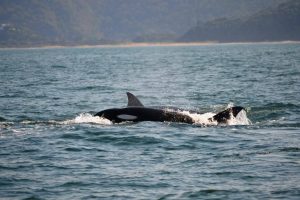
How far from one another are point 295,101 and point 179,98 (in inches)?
235

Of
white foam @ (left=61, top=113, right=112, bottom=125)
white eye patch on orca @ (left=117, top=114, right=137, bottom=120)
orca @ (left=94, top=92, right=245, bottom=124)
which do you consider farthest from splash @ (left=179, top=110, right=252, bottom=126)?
white foam @ (left=61, top=113, right=112, bottom=125)

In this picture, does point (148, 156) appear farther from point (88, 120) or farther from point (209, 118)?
point (88, 120)

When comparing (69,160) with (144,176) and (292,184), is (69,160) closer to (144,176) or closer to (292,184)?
(144,176)

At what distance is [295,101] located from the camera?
28.0 metres

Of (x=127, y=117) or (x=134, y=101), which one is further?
(x=134, y=101)

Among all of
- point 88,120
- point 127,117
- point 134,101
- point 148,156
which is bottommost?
point 148,156

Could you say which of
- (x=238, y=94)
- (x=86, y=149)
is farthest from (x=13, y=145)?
(x=238, y=94)

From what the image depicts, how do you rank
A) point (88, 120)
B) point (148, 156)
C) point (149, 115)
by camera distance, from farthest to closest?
point (88, 120) → point (149, 115) → point (148, 156)

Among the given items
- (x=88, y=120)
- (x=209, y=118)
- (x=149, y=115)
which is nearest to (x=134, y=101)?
(x=149, y=115)

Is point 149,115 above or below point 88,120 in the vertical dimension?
above

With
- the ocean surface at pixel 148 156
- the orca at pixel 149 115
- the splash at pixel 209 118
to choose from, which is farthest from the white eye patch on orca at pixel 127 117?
the splash at pixel 209 118

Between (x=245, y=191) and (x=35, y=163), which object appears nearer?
(x=245, y=191)

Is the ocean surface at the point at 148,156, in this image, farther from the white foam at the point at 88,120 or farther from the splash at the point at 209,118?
the splash at the point at 209,118

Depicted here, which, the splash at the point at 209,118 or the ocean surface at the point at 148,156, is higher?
the splash at the point at 209,118
